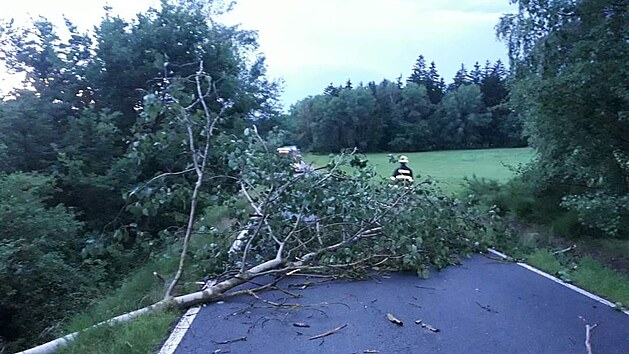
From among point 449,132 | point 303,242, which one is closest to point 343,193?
point 303,242

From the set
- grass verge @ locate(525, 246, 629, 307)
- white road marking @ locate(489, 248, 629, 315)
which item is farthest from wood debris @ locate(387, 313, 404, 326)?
grass verge @ locate(525, 246, 629, 307)

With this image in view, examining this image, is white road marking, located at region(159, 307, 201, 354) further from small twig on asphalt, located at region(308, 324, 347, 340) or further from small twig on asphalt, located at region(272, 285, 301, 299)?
small twig on asphalt, located at region(308, 324, 347, 340)

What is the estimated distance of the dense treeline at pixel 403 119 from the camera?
41772mm

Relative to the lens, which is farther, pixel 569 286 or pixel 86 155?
pixel 86 155

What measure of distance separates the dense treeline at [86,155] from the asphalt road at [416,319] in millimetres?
2752

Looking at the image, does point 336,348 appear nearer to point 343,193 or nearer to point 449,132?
point 343,193

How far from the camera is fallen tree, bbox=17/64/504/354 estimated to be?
8.85 meters

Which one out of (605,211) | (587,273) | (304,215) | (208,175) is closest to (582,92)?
(605,211)

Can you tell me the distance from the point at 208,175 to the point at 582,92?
6669 mm

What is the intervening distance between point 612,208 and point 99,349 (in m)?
7.94

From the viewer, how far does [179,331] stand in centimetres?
614

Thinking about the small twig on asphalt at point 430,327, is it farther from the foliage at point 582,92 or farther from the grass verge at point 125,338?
the foliage at point 582,92

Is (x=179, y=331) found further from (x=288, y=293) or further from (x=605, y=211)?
(x=605, y=211)

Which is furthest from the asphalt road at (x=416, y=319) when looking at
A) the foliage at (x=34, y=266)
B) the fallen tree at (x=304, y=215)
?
the foliage at (x=34, y=266)
